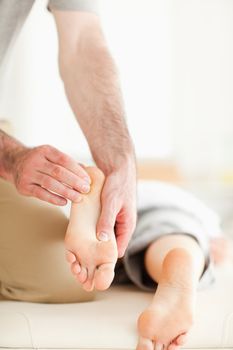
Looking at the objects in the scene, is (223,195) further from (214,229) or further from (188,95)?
(214,229)

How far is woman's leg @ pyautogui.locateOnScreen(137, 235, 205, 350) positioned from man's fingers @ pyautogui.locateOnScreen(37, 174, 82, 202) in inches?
9.5

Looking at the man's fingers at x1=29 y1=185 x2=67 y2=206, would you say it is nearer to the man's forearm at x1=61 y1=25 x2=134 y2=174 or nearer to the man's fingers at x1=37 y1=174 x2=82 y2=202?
the man's fingers at x1=37 y1=174 x2=82 y2=202

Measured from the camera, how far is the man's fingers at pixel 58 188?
125 centimetres

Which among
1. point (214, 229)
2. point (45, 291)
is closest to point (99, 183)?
point (45, 291)

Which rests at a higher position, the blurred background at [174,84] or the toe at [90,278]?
the toe at [90,278]

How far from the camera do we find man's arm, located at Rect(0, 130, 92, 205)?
125cm

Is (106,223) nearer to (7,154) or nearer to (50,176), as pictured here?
(50,176)

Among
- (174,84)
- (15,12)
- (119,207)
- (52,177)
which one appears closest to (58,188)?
(52,177)

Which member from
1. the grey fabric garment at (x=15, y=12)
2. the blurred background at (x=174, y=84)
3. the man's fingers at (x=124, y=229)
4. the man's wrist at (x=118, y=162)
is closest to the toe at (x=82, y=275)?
the man's fingers at (x=124, y=229)

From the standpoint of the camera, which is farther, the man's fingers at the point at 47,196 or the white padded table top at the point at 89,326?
the man's fingers at the point at 47,196

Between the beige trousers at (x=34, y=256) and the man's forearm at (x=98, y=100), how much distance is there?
0.20m

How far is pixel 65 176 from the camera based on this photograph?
1.25 m

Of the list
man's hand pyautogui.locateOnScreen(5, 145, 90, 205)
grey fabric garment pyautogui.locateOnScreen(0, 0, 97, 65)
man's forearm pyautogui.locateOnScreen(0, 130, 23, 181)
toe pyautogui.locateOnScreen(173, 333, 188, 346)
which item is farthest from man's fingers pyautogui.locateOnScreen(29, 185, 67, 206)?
grey fabric garment pyautogui.locateOnScreen(0, 0, 97, 65)

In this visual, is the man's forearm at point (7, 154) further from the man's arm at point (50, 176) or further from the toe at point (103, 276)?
the toe at point (103, 276)
